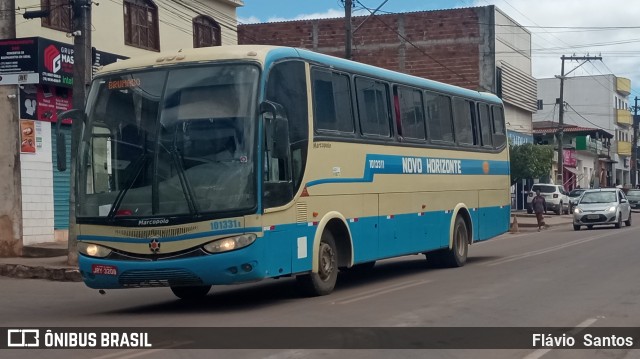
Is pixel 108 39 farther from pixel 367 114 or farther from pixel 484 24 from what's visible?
pixel 484 24

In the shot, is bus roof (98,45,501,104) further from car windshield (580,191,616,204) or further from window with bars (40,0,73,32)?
car windshield (580,191,616,204)

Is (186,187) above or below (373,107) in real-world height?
below

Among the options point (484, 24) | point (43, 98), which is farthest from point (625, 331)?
point (484, 24)

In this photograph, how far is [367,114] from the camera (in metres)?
14.7

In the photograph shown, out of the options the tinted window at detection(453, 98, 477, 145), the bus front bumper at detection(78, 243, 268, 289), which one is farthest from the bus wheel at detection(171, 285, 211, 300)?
the tinted window at detection(453, 98, 477, 145)

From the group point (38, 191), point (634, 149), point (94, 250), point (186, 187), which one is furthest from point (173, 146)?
point (634, 149)

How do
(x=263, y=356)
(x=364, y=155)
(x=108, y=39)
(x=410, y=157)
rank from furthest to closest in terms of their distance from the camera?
(x=108, y=39), (x=410, y=157), (x=364, y=155), (x=263, y=356)

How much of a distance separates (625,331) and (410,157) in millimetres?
6672

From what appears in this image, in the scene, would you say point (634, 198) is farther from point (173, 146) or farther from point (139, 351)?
point (139, 351)

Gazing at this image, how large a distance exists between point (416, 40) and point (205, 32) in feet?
79.7

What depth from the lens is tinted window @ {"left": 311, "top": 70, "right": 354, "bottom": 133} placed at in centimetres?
1321

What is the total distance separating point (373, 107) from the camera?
15.0 meters

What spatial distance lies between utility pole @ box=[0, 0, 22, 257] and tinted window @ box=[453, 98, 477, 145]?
10.1 metres

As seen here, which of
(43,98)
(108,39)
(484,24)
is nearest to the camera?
(43,98)
